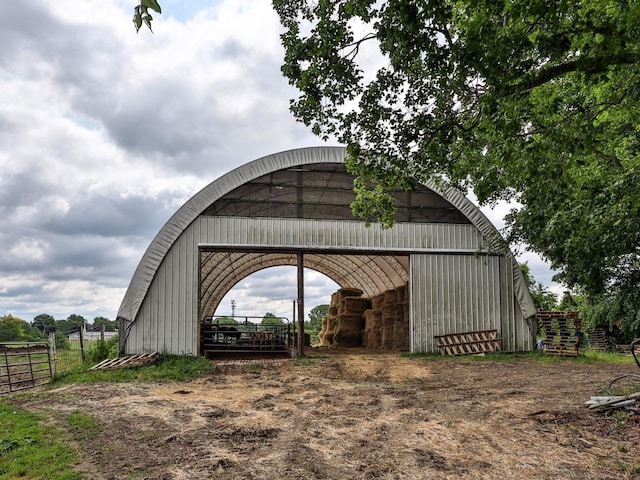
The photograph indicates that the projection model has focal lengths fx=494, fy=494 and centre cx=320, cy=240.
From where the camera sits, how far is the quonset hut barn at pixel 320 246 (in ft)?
49.2

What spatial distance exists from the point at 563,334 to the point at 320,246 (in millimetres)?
8850

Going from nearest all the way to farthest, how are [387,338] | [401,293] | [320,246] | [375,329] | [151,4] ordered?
[151,4], [320,246], [401,293], [387,338], [375,329]

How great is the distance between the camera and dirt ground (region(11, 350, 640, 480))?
5.41 m

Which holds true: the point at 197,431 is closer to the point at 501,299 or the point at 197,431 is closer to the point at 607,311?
the point at 501,299

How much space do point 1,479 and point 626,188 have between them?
430 inches

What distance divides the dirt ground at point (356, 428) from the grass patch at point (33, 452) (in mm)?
→ 228

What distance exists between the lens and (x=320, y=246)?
15984 mm

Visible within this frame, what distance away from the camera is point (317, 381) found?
11.6 meters

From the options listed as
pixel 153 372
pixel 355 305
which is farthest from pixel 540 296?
pixel 153 372

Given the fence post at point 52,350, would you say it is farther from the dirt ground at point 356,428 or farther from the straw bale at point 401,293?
the straw bale at point 401,293

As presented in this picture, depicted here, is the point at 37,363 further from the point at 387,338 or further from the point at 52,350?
the point at 387,338

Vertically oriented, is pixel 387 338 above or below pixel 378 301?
below

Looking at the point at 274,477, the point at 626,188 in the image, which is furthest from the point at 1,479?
the point at 626,188

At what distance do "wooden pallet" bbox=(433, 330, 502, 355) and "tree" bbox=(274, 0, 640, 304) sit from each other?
464cm
